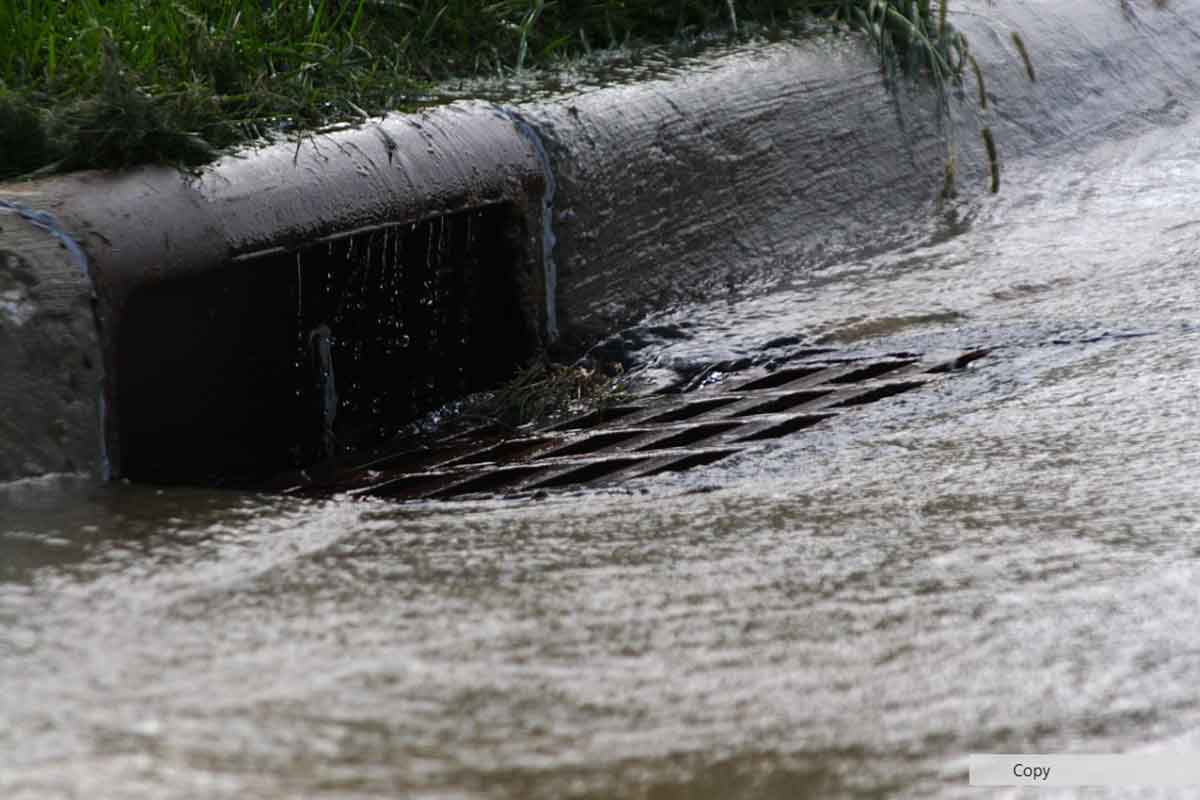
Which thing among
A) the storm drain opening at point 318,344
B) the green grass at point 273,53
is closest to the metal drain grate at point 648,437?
the storm drain opening at point 318,344

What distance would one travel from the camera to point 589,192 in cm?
384

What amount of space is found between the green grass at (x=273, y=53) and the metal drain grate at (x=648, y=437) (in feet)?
2.34

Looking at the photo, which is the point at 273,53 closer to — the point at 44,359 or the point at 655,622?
the point at 44,359

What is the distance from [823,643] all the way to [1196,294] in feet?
7.40

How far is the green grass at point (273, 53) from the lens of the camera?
3.04 meters

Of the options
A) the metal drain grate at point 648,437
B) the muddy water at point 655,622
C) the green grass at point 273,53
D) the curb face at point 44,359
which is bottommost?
the metal drain grate at point 648,437

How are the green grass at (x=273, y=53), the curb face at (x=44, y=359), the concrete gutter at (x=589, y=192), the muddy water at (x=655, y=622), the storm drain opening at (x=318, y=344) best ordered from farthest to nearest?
1. the green grass at (x=273, y=53)
2. the storm drain opening at (x=318, y=344)
3. the concrete gutter at (x=589, y=192)
4. the curb face at (x=44, y=359)
5. the muddy water at (x=655, y=622)

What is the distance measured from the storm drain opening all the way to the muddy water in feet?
1.08

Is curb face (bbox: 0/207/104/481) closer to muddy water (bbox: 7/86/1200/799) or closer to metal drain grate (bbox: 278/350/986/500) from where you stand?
muddy water (bbox: 7/86/1200/799)

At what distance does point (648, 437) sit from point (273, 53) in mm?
1346

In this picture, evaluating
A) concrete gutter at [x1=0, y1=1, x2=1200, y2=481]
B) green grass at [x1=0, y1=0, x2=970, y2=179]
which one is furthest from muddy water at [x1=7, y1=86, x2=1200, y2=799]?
green grass at [x1=0, y1=0, x2=970, y2=179]

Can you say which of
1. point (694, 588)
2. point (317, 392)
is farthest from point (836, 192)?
point (694, 588)

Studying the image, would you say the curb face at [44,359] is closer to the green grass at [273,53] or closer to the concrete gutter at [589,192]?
the concrete gutter at [589,192]

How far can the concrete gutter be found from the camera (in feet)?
8.92
